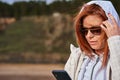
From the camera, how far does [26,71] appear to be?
18312 mm

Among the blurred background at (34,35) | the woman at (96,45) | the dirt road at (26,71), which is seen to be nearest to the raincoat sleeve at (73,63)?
the woman at (96,45)

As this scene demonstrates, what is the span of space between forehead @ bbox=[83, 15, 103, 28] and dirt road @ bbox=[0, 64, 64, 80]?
12725 mm

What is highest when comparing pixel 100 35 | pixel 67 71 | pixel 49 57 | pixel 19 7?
pixel 100 35

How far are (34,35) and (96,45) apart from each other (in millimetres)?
20430

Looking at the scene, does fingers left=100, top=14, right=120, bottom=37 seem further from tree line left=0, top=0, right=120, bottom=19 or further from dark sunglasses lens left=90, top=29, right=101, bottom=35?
tree line left=0, top=0, right=120, bottom=19

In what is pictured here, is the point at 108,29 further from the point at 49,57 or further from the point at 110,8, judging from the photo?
Result: the point at 49,57

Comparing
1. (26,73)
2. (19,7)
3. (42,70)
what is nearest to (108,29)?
(26,73)

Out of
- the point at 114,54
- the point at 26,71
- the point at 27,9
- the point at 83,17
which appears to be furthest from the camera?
the point at 27,9

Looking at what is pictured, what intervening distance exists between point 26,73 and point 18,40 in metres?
4.73

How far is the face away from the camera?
2197 mm

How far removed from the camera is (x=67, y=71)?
2297 millimetres

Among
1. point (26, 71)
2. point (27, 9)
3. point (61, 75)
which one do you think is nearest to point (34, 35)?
point (27, 9)

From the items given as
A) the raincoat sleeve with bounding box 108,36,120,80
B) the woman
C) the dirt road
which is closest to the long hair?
the woman

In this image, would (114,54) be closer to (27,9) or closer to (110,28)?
(110,28)
